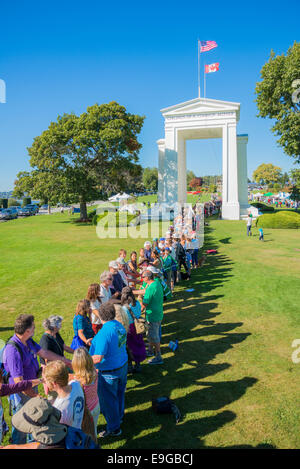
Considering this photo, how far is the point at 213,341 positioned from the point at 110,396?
3.50 metres

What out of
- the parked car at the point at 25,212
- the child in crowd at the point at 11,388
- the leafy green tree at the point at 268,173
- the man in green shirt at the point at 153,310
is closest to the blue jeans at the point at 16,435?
the child in crowd at the point at 11,388

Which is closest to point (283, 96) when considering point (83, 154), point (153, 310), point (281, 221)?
point (281, 221)

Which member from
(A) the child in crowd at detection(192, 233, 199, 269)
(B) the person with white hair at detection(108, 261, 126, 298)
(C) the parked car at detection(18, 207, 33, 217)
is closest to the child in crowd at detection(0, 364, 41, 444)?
(B) the person with white hair at detection(108, 261, 126, 298)

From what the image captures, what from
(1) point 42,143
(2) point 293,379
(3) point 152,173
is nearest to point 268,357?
(2) point 293,379

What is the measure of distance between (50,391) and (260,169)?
460 ft

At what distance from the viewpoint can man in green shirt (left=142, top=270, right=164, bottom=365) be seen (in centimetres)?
626

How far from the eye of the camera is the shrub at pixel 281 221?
2653 cm

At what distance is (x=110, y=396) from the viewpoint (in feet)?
14.5

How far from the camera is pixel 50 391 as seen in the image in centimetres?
317

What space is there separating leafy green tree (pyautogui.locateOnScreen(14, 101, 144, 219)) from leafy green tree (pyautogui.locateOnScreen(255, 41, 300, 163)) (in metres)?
13.4

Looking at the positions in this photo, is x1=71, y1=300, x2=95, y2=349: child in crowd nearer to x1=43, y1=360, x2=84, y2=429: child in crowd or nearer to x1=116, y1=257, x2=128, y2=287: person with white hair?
x1=43, y1=360, x2=84, y2=429: child in crowd

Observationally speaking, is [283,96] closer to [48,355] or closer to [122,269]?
[122,269]

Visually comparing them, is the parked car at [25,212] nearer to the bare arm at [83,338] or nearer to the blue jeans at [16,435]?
the bare arm at [83,338]

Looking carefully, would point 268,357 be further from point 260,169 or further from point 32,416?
point 260,169
